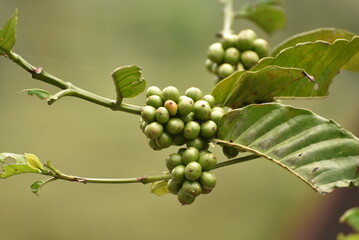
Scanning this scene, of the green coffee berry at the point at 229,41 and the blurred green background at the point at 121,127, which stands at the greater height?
the blurred green background at the point at 121,127

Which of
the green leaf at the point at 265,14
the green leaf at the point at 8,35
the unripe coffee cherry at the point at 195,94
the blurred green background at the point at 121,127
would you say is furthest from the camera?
the blurred green background at the point at 121,127

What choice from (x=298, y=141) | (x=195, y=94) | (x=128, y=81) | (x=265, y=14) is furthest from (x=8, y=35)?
(x=265, y=14)

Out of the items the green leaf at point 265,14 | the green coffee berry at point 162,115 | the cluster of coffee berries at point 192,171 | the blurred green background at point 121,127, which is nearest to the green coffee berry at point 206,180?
the cluster of coffee berries at point 192,171

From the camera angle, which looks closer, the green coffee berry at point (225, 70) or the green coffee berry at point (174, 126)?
the green coffee berry at point (174, 126)

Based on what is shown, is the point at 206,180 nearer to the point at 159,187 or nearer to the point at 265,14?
the point at 159,187

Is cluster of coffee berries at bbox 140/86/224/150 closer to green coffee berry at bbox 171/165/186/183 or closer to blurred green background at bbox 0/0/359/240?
green coffee berry at bbox 171/165/186/183

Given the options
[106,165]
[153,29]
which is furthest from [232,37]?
[153,29]

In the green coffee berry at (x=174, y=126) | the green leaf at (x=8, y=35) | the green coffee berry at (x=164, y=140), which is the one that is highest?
the green leaf at (x=8, y=35)

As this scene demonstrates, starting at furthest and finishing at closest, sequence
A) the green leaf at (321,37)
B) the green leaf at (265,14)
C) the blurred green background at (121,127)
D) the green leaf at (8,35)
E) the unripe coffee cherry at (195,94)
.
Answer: the blurred green background at (121,127) < the green leaf at (265,14) < the green leaf at (321,37) < the unripe coffee cherry at (195,94) < the green leaf at (8,35)

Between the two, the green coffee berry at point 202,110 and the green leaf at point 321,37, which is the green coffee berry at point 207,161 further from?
the green leaf at point 321,37
